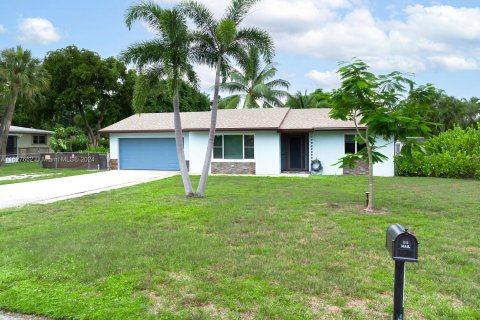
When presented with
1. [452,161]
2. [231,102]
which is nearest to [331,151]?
[452,161]

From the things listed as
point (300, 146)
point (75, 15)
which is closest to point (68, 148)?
point (75, 15)

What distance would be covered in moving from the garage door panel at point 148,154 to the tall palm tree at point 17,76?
9.32 metres

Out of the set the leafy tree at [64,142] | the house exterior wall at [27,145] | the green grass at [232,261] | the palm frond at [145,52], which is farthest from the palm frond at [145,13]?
the house exterior wall at [27,145]

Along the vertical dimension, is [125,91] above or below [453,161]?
above

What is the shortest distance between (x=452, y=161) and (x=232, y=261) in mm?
15994

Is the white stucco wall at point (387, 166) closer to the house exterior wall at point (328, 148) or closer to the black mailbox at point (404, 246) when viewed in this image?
the house exterior wall at point (328, 148)

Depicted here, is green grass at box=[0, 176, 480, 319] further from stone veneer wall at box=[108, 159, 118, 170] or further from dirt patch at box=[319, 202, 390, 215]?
stone veneer wall at box=[108, 159, 118, 170]

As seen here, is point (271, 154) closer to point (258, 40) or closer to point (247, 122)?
point (247, 122)

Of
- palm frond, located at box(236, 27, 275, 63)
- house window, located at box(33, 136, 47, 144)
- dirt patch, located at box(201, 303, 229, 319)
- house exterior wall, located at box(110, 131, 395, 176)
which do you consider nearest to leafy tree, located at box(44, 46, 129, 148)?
house window, located at box(33, 136, 47, 144)

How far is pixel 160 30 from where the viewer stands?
1072 cm

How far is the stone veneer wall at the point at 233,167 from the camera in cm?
2003

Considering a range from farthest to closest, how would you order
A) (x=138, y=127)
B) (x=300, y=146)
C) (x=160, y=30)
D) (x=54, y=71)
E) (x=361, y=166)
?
(x=54, y=71), (x=138, y=127), (x=300, y=146), (x=361, y=166), (x=160, y=30)

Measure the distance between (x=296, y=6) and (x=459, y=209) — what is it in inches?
330

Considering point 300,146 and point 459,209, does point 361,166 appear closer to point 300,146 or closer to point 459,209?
point 300,146
